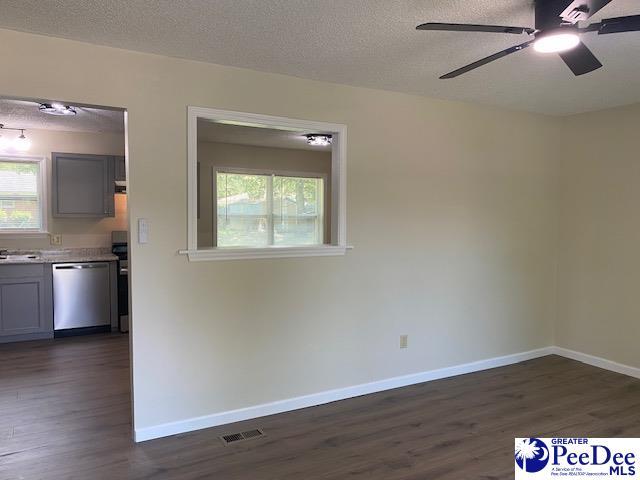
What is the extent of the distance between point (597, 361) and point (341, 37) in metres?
3.85

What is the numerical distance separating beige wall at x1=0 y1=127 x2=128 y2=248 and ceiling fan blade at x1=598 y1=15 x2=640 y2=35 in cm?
535

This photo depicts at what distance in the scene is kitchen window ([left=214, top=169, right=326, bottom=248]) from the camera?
6.45 metres

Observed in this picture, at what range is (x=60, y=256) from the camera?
5578 millimetres

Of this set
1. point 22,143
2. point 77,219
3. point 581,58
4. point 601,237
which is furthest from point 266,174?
point 581,58

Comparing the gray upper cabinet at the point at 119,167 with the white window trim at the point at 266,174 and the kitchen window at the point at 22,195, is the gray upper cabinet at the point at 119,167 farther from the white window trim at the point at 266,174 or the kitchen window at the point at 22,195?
the white window trim at the point at 266,174

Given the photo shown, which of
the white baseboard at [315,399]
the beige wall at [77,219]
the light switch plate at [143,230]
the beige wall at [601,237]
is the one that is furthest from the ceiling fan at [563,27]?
the beige wall at [77,219]

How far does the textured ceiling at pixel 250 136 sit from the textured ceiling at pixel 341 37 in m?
1.97

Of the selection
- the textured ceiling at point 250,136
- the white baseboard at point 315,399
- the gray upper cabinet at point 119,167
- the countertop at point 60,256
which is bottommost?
the white baseboard at point 315,399

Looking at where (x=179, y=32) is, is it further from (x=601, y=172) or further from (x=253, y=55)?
(x=601, y=172)

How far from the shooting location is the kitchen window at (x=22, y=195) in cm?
545

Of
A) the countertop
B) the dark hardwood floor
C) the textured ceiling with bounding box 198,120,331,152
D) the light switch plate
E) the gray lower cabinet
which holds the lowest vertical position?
the dark hardwood floor

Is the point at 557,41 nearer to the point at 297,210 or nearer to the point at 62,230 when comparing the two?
the point at 297,210

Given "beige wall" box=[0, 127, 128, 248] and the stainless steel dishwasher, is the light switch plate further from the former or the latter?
"beige wall" box=[0, 127, 128, 248]

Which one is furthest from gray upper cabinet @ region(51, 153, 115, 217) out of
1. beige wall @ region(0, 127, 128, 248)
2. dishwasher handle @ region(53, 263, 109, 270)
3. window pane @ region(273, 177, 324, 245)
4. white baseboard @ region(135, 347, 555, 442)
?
white baseboard @ region(135, 347, 555, 442)
